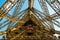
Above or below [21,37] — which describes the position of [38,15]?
above

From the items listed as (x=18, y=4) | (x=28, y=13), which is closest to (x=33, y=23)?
(x=28, y=13)

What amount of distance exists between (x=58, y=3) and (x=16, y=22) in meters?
6.78

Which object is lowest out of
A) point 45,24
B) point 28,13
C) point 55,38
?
point 55,38

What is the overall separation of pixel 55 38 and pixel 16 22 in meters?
6.83

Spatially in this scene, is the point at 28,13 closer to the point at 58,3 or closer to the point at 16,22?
the point at 16,22

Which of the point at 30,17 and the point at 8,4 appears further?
the point at 30,17

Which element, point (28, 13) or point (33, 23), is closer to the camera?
point (28, 13)

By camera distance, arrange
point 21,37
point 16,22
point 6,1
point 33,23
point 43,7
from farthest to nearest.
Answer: point 33,23, point 21,37, point 16,22, point 43,7, point 6,1

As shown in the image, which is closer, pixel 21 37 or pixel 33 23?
pixel 21 37

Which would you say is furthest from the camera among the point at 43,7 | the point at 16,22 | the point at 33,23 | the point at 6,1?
the point at 33,23

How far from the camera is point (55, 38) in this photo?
29.5 m

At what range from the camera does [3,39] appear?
28281 millimetres

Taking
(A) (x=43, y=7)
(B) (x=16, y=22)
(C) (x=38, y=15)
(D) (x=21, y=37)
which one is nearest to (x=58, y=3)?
(A) (x=43, y=7)

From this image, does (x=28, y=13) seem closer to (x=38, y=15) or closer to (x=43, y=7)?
(x=38, y=15)
